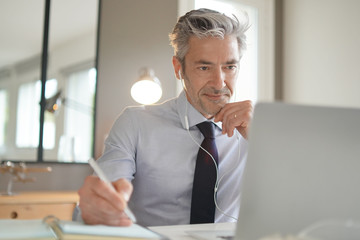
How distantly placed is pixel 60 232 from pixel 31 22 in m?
2.19

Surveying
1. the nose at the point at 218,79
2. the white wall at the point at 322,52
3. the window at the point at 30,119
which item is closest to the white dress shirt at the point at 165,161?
the nose at the point at 218,79

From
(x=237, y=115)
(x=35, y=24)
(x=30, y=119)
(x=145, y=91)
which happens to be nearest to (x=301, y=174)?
(x=237, y=115)

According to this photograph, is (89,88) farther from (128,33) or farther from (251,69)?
(251,69)

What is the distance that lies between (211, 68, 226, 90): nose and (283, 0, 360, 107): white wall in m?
1.80

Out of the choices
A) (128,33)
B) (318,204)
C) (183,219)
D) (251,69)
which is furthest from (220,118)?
(251,69)

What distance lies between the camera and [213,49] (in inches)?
59.6

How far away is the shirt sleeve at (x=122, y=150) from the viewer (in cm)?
130

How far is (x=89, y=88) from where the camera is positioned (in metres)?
2.71

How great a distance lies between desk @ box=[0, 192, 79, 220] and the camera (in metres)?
2.01

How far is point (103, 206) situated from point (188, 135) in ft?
2.33

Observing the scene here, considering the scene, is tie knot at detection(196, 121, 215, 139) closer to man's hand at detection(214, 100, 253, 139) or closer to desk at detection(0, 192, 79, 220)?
man's hand at detection(214, 100, 253, 139)

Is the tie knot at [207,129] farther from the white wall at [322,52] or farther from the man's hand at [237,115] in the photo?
the white wall at [322,52]

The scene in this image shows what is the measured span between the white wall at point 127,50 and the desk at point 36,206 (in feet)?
1.91

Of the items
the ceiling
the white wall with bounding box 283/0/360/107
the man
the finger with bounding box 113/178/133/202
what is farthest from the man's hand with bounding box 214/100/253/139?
the white wall with bounding box 283/0/360/107
